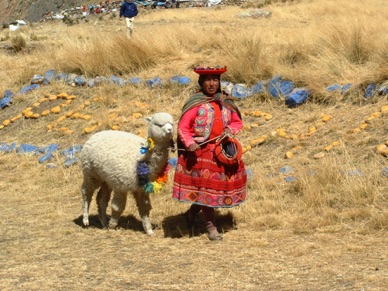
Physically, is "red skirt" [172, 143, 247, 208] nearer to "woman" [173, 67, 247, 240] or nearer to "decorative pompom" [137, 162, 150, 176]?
"woman" [173, 67, 247, 240]

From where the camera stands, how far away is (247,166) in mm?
8695

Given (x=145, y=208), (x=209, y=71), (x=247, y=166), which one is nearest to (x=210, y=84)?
(x=209, y=71)

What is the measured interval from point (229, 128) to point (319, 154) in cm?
228

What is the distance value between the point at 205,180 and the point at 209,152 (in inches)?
10.9

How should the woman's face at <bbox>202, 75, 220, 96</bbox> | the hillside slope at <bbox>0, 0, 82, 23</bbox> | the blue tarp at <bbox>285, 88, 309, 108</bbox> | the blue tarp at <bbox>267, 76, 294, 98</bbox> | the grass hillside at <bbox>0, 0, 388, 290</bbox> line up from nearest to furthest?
the grass hillside at <bbox>0, 0, 388, 290</bbox> < the woman's face at <bbox>202, 75, 220, 96</bbox> < the blue tarp at <bbox>285, 88, 309, 108</bbox> < the blue tarp at <bbox>267, 76, 294, 98</bbox> < the hillside slope at <bbox>0, 0, 82, 23</bbox>

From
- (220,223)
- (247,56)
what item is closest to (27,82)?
(247,56)

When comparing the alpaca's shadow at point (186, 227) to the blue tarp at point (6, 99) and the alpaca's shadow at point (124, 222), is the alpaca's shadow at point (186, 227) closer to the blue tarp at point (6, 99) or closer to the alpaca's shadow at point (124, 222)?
the alpaca's shadow at point (124, 222)

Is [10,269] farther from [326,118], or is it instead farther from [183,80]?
→ [183,80]

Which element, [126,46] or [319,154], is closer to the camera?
[319,154]

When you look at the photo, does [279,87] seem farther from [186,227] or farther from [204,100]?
[204,100]

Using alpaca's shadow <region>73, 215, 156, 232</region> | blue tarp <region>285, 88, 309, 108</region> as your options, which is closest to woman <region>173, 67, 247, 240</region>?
alpaca's shadow <region>73, 215, 156, 232</region>

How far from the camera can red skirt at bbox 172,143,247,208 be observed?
6.36m

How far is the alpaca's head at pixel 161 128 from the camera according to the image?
618 centimetres

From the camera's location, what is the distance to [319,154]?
8.27m
